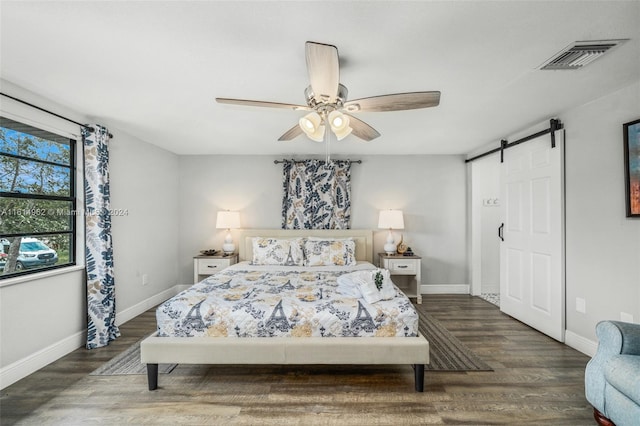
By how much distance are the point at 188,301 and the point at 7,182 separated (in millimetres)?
1749

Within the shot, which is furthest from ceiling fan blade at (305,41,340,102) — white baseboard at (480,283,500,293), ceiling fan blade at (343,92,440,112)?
white baseboard at (480,283,500,293)

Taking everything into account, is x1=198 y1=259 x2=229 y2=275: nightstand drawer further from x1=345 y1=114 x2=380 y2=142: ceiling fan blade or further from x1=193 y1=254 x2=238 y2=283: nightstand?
x1=345 y1=114 x2=380 y2=142: ceiling fan blade

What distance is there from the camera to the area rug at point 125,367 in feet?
8.06

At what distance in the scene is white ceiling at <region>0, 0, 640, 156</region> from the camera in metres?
1.51

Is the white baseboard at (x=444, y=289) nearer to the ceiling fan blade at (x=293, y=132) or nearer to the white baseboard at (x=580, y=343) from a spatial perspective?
the white baseboard at (x=580, y=343)

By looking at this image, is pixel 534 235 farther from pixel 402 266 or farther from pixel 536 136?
pixel 402 266

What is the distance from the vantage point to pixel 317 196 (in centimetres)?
485

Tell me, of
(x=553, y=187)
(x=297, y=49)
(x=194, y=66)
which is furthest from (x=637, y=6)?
(x=194, y=66)

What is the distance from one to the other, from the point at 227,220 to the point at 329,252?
1.69 m

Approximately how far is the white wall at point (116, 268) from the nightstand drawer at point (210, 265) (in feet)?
1.88

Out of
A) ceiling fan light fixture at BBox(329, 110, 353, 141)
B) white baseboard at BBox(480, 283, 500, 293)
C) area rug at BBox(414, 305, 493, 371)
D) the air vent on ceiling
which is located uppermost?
the air vent on ceiling

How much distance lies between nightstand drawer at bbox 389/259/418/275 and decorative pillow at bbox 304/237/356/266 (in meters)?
0.60

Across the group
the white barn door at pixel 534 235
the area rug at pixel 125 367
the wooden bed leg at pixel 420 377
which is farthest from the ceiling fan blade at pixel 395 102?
the area rug at pixel 125 367

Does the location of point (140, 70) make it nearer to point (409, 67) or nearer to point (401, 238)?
point (409, 67)
